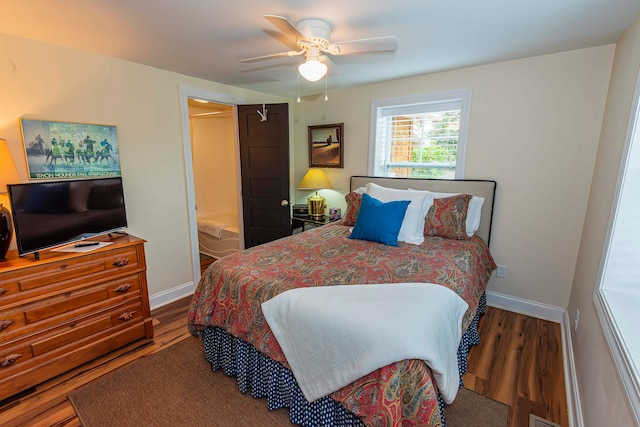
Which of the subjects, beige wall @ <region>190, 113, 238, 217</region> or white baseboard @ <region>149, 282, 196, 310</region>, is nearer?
white baseboard @ <region>149, 282, 196, 310</region>

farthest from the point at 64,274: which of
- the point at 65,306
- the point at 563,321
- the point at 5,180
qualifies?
the point at 563,321

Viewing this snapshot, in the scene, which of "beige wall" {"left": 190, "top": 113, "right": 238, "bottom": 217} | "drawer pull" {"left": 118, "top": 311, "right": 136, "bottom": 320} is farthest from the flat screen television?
"beige wall" {"left": 190, "top": 113, "right": 238, "bottom": 217}

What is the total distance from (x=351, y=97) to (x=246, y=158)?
1.55 metres

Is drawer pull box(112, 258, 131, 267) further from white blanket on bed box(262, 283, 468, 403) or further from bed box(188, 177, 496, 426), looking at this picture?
white blanket on bed box(262, 283, 468, 403)

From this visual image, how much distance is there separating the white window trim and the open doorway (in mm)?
4279

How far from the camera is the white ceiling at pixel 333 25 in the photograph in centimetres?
170

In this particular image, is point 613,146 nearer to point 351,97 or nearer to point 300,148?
point 351,97

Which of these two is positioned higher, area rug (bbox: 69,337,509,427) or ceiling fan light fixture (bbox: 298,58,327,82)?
ceiling fan light fixture (bbox: 298,58,327,82)

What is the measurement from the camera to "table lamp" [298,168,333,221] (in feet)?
12.8

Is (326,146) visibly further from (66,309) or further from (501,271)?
(66,309)

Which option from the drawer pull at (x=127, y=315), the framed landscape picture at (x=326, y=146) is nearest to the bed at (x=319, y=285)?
the drawer pull at (x=127, y=315)

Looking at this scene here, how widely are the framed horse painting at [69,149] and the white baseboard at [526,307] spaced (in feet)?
12.6

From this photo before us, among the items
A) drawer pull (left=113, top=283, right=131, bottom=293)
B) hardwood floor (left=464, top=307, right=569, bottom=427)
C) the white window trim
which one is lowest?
hardwood floor (left=464, top=307, right=569, bottom=427)

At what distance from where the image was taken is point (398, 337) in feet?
4.23
